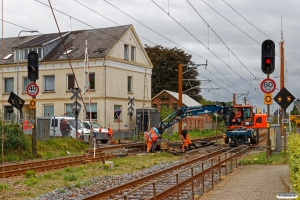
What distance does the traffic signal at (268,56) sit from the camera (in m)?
20.1

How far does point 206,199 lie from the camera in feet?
42.9

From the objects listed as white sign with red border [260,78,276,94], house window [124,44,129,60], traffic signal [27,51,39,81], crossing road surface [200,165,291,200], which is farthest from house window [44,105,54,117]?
white sign with red border [260,78,276,94]

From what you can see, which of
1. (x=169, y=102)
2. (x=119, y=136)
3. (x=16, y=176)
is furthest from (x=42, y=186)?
(x=169, y=102)

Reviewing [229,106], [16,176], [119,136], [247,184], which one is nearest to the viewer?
[247,184]

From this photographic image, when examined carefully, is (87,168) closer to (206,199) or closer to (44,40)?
(206,199)

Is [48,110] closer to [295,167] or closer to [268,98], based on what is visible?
[268,98]

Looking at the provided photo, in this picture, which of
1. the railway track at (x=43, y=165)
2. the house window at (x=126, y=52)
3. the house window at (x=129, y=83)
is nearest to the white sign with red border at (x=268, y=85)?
the railway track at (x=43, y=165)

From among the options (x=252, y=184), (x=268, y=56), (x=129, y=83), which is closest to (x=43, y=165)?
(x=252, y=184)

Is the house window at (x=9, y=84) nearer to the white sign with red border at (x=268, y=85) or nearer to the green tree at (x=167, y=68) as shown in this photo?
the green tree at (x=167, y=68)

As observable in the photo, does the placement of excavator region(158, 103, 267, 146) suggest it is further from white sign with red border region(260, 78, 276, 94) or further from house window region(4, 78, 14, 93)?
house window region(4, 78, 14, 93)

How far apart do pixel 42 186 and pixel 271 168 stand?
9028 millimetres

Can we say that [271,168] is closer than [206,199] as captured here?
No

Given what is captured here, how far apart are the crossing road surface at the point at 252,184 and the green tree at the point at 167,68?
2522 inches

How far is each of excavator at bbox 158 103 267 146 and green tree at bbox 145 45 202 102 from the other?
1689 inches
